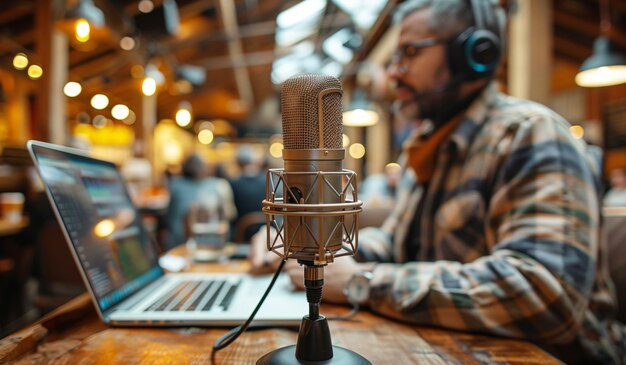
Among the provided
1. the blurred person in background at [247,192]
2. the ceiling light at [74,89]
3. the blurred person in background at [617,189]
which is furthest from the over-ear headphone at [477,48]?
the blurred person in background at [617,189]

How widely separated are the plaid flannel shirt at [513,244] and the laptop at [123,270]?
0.28 meters

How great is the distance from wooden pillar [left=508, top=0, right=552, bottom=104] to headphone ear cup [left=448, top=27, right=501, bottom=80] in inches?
138

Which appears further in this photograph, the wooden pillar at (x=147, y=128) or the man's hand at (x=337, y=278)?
the wooden pillar at (x=147, y=128)

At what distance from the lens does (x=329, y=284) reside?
0.97 meters

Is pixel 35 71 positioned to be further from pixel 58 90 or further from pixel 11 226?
pixel 11 226

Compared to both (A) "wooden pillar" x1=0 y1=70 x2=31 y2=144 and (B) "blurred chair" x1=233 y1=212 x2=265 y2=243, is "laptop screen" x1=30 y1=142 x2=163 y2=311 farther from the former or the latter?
(A) "wooden pillar" x1=0 y1=70 x2=31 y2=144

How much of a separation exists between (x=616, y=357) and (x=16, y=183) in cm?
494

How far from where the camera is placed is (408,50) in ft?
4.38

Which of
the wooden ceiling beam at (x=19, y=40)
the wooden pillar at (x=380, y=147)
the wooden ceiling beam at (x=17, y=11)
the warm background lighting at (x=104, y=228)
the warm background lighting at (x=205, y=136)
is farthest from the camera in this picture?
the warm background lighting at (x=205, y=136)

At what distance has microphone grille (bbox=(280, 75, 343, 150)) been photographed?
1.86 feet

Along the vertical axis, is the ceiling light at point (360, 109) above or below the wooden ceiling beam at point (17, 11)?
below

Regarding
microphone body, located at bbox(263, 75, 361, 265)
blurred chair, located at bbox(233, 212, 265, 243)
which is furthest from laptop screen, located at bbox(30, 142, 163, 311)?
blurred chair, located at bbox(233, 212, 265, 243)

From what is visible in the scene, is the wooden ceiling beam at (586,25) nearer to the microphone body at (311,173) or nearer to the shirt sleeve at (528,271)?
the shirt sleeve at (528,271)

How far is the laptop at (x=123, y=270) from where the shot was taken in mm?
815
